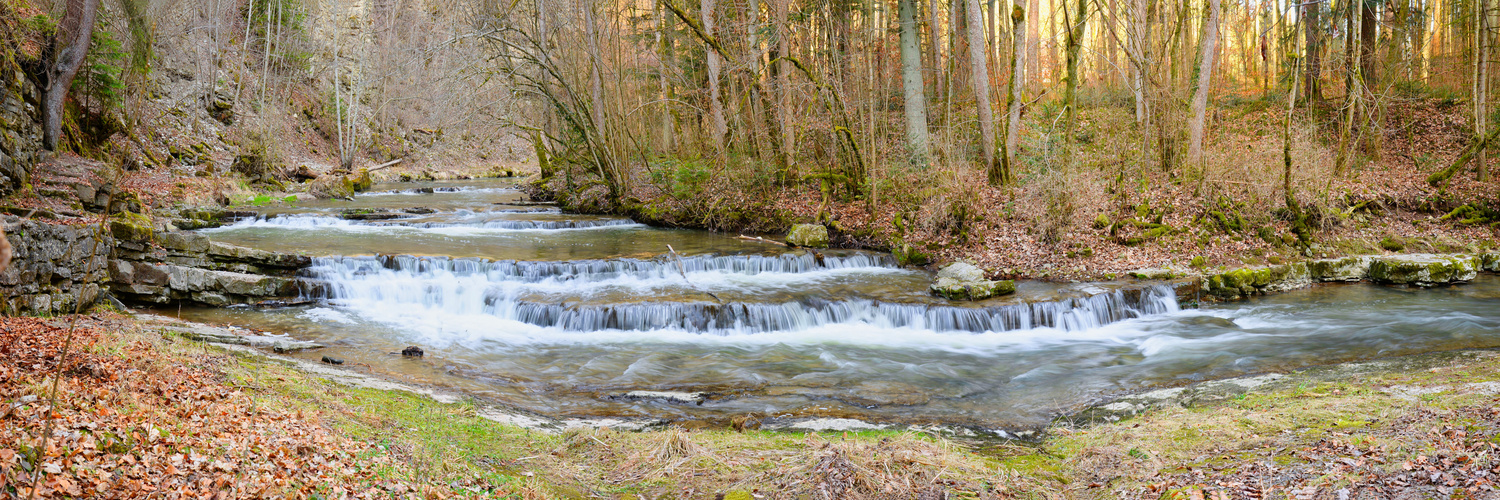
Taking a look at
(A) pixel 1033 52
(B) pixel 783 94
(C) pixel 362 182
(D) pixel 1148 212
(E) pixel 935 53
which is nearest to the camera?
(D) pixel 1148 212

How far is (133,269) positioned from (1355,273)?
60.5 ft

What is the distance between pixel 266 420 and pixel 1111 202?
541 inches

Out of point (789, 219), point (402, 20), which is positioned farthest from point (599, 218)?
point (402, 20)

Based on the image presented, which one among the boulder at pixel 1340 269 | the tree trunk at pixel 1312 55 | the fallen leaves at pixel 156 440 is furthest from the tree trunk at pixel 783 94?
the tree trunk at pixel 1312 55

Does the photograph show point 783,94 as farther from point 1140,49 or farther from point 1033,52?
point 1033,52

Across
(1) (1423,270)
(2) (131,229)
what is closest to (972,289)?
(1) (1423,270)

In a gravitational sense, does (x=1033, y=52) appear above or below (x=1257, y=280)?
above

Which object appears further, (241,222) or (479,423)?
(241,222)

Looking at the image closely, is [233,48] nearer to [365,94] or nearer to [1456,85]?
[365,94]

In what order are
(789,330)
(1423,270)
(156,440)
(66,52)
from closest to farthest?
(156,440) < (789,330) < (1423,270) < (66,52)

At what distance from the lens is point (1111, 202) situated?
14.6 meters

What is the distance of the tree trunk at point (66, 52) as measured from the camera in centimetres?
1526

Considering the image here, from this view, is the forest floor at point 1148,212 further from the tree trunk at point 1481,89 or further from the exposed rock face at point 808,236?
the exposed rock face at point 808,236

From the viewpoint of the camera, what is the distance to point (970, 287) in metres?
12.1
